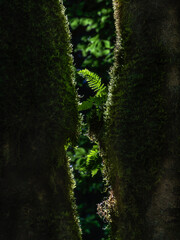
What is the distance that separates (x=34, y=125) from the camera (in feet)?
5.67

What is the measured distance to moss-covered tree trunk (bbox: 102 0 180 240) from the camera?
5.55 feet

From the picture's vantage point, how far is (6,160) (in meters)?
1.66

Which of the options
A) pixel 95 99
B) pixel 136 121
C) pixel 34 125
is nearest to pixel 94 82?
pixel 95 99

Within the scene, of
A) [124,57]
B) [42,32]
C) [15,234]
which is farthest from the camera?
[124,57]

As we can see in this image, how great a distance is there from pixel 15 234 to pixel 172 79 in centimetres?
135

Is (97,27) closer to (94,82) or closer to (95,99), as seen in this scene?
(94,82)

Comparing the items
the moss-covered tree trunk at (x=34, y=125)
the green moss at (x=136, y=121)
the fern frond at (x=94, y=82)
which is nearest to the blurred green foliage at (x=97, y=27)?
the fern frond at (x=94, y=82)

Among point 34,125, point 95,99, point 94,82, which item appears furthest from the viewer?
point 94,82

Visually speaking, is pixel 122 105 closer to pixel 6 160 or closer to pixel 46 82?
pixel 46 82

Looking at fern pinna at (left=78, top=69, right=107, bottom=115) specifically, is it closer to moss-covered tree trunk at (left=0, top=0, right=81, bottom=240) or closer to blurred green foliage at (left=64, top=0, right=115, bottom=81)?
moss-covered tree trunk at (left=0, top=0, right=81, bottom=240)

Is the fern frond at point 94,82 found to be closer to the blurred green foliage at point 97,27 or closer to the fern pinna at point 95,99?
the fern pinna at point 95,99

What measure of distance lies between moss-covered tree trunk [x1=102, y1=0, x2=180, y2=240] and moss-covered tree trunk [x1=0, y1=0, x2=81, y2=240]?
12.8 inches

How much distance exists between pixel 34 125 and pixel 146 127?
0.71m

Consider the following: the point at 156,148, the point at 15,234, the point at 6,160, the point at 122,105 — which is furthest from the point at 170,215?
the point at 6,160
